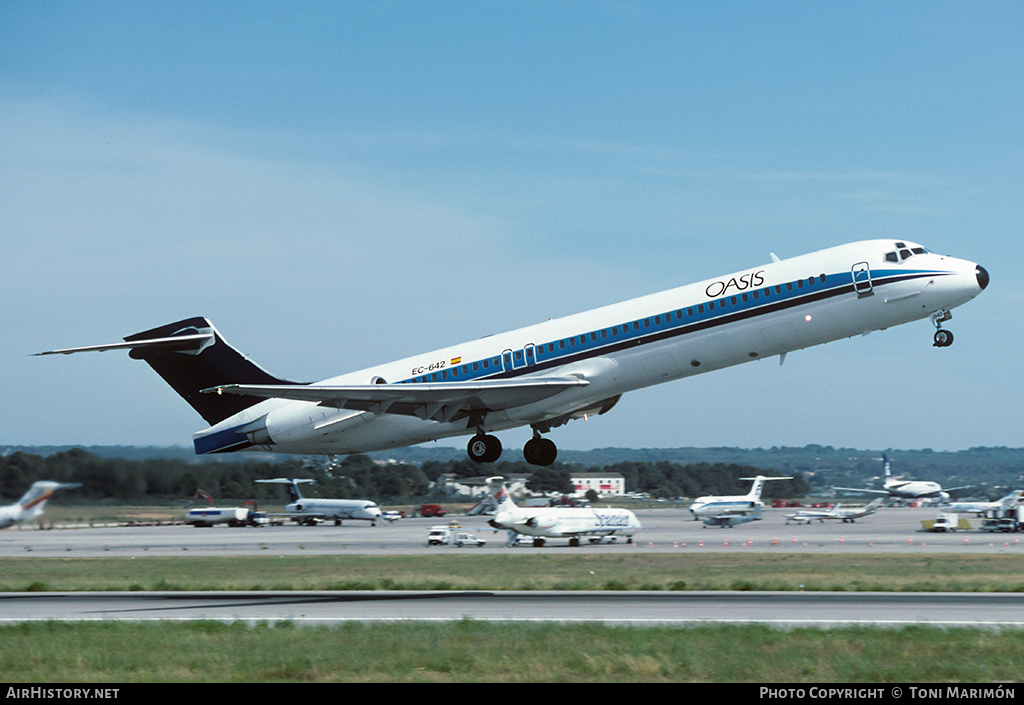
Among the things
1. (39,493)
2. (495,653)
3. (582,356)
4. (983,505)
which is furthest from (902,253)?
(983,505)

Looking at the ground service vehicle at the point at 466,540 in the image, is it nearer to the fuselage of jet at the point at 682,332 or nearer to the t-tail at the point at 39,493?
the fuselage of jet at the point at 682,332

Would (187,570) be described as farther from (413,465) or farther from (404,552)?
(413,465)

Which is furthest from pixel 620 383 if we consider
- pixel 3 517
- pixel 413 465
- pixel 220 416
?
pixel 413 465

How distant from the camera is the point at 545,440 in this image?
38625 mm

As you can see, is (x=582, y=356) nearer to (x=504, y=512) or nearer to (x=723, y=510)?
(x=504, y=512)

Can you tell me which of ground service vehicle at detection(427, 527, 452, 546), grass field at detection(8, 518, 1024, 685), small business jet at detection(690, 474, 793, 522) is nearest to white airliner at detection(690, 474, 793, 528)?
small business jet at detection(690, 474, 793, 522)

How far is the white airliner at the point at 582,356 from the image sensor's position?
102 feet

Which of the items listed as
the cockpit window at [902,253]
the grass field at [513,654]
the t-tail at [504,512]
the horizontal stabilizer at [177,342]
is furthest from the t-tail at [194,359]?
the t-tail at [504,512]

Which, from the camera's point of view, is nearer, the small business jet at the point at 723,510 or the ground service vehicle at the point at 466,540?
the ground service vehicle at the point at 466,540

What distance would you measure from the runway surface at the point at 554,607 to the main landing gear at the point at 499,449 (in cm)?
490

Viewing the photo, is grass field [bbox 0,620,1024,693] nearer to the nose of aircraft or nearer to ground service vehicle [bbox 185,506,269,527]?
the nose of aircraft

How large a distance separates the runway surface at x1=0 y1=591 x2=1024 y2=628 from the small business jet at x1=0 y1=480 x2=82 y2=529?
315 cm

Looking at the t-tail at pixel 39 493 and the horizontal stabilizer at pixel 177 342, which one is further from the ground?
the horizontal stabilizer at pixel 177 342

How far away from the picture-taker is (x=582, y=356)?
3391 cm
